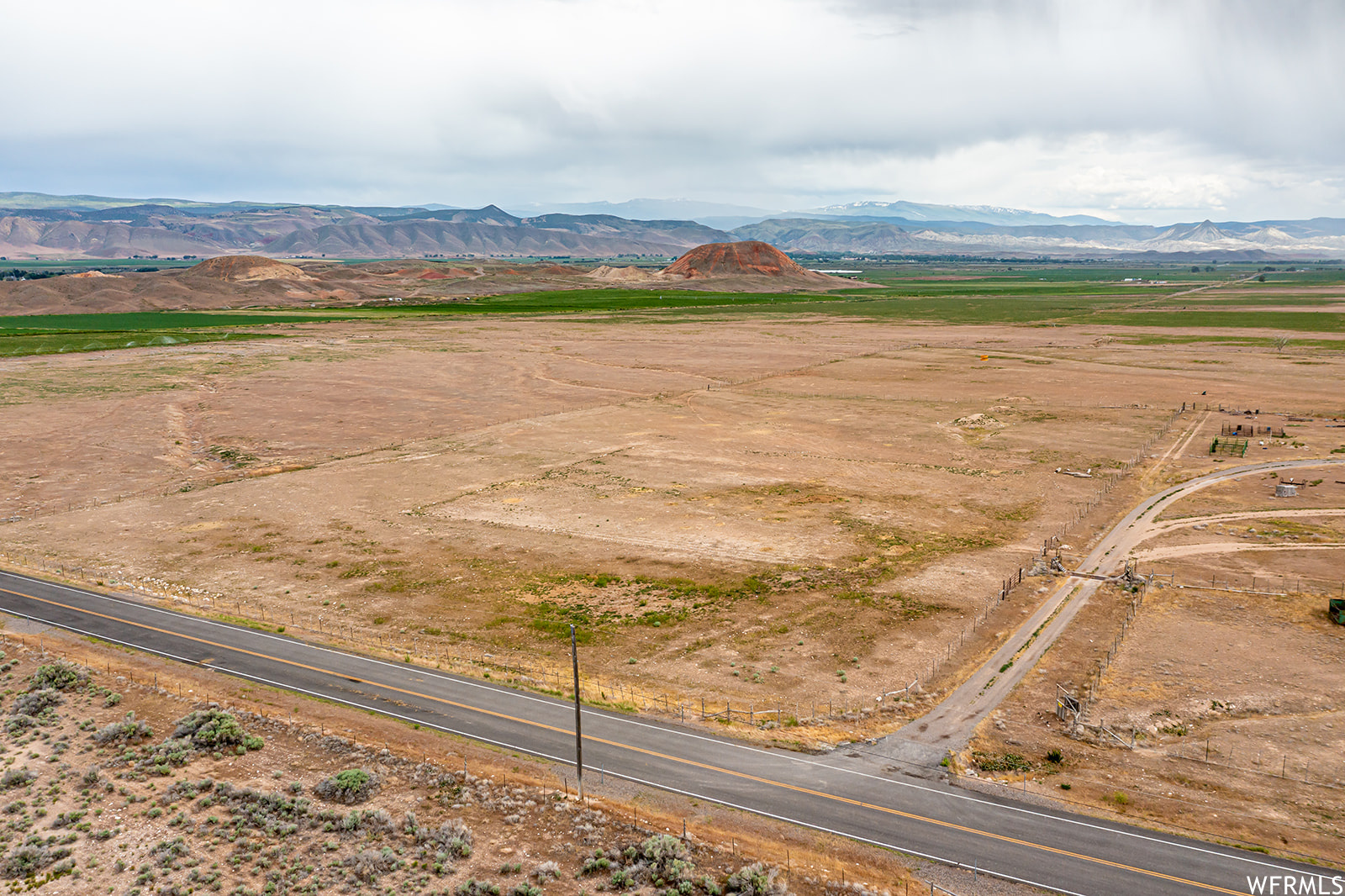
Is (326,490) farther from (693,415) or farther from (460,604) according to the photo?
(693,415)

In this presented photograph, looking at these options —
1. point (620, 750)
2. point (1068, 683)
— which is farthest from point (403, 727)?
point (1068, 683)

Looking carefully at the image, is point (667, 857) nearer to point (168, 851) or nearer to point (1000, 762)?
point (1000, 762)

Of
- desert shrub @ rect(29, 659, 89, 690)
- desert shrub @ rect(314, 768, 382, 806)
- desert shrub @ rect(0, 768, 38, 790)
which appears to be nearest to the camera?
desert shrub @ rect(314, 768, 382, 806)

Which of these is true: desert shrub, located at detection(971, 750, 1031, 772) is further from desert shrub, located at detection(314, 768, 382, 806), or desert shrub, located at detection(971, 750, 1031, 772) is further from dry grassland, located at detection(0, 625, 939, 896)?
desert shrub, located at detection(314, 768, 382, 806)

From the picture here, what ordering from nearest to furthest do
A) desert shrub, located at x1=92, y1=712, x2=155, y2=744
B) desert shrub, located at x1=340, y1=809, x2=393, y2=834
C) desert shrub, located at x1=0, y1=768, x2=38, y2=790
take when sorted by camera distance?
1. desert shrub, located at x1=340, y1=809, x2=393, y2=834
2. desert shrub, located at x1=0, y1=768, x2=38, y2=790
3. desert shrub, located at x1=92, y1=712, x2=155, y2=744

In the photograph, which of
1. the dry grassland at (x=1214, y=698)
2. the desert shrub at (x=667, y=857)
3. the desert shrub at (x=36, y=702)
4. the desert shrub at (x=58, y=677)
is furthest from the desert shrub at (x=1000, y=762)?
the desert shrub at (x=58, y=677)

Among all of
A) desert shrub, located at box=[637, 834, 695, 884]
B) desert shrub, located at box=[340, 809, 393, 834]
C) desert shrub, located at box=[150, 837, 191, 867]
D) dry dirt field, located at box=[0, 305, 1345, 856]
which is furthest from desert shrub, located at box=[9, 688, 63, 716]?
desert shrub, located at box=[637, 834, 695, 884]

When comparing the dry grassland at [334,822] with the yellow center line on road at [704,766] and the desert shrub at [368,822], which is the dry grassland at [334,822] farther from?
the yellow center line on road at [704,766]

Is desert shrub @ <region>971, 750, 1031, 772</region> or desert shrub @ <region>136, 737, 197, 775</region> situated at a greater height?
desert shrub @ <region>971, 750, 1031, 772</region>
